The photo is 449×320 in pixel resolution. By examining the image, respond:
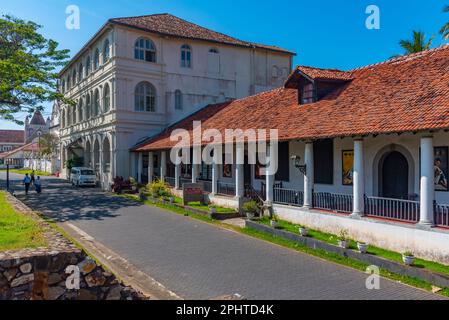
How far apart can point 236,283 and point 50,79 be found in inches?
1072

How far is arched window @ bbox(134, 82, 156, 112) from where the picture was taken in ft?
105

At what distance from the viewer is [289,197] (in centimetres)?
1683

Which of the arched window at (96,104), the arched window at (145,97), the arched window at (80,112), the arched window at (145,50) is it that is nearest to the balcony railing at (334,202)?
the arched window at (145,97)

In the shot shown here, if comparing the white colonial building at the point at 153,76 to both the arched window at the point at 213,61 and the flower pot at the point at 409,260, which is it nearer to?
the arched window at the point at 213,61

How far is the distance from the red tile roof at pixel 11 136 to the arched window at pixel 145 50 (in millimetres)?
92284

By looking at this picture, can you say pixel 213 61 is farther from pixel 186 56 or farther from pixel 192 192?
pixel 192 192

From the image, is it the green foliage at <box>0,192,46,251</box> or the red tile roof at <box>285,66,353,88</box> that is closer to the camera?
the green foliage at <box>0,192,46,251</box>

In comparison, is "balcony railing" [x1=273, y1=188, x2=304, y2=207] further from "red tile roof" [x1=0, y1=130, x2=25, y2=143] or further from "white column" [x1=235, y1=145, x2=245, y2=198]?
"red tile roof" [x1=0, y1=130, x2=25, y2=143]

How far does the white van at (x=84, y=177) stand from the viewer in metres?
Answer: 34.4

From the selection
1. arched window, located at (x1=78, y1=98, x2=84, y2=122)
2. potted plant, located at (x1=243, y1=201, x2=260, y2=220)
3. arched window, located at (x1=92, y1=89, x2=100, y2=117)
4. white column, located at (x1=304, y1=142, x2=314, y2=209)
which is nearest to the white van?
arched window, located at (x1=92, y1=89, x2=100, y2=117)

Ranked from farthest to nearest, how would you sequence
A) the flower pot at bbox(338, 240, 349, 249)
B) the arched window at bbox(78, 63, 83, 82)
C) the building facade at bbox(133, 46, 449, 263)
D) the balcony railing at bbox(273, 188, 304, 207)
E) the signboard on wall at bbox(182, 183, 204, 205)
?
the arched window at bbox(78, 63, 83, 82), the signboard on wall at bbox(182, 183, 204, 205), the balcony railing at bbox(273, 188, 304, 207), the flower pot at bbox(338, 240, 349, 249), the building facade at bbox(133, 46, 449, 263)

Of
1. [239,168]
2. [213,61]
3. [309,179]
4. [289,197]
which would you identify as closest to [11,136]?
[213,61]

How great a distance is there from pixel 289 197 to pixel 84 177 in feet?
75.5

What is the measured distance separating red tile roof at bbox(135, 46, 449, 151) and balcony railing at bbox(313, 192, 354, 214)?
2390 millimetres
